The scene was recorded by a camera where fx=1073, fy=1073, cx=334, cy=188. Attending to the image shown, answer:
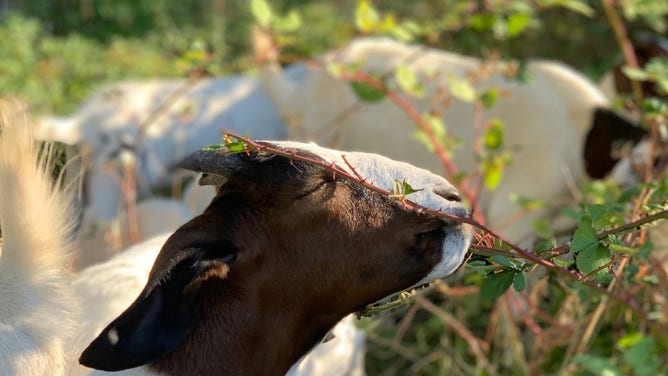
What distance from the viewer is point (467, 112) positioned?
5797 mm

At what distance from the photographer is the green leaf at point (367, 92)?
12.5ft

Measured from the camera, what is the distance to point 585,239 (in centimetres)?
220

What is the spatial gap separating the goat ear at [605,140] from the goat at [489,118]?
37 millimetres

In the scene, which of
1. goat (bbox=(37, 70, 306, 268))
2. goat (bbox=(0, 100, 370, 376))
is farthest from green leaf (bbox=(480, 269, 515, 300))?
goat (bbox=(37, 70, 306, 268))

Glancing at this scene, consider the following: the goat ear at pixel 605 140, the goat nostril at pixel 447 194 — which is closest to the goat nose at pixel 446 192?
the goat nostril at pixel 447 194

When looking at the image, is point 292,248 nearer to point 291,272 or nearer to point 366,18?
point 291,272

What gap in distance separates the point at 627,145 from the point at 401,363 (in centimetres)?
152

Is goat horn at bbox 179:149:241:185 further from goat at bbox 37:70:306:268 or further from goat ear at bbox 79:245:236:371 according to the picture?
goat at bbox 37:70:306:268

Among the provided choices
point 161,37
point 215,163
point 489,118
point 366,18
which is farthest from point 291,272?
point 161,37

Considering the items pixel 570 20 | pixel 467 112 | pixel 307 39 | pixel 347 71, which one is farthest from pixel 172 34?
pixel 347 71

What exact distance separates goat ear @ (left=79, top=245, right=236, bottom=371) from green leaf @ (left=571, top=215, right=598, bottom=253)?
756 mm

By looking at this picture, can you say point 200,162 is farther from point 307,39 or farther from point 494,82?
point 307,39

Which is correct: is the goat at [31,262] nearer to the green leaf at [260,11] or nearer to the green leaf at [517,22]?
the green leaf at [260,11]

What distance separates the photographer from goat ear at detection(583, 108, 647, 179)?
5.48 m
